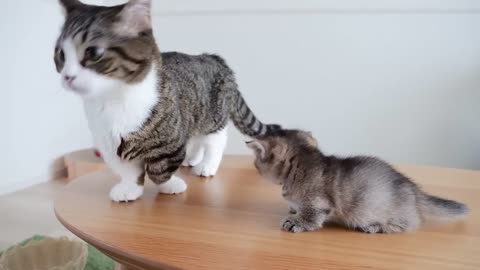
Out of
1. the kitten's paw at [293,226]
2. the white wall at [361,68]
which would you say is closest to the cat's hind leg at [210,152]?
the kitten's paw at [293,226]

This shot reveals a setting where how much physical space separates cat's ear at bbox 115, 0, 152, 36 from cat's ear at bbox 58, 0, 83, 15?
12cm

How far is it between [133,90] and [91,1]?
160 cm

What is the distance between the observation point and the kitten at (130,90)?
731mm

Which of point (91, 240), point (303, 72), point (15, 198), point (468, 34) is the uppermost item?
point (468, 34)

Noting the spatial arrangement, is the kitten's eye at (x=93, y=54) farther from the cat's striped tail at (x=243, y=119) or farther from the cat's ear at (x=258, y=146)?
the cat's striped tail at (x=243, y=119)

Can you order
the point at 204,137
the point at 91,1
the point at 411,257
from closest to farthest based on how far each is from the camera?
the point at 411,257 → the point at 204,137 → the point at 91,1

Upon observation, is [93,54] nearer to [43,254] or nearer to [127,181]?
[127,181]

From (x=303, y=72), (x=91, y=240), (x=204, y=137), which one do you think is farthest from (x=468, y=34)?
(x=91, y=240)

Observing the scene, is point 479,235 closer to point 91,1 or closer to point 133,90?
point 133,90

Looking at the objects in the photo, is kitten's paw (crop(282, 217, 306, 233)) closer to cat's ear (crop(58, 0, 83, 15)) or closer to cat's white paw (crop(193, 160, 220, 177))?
cat's white paw (crop(193, 160, 220, 177))

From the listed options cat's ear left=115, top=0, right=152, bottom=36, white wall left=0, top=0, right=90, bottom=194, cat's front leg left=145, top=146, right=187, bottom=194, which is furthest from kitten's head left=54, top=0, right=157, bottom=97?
white wall left=0, top=0, right=90, bottom=194

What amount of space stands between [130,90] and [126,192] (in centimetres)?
18

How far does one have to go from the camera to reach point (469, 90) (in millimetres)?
1643

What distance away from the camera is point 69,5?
2.72 feet
